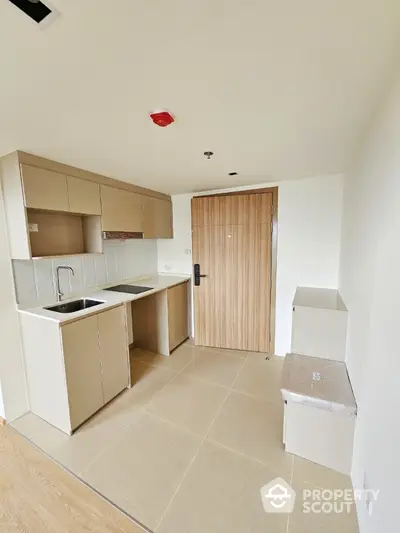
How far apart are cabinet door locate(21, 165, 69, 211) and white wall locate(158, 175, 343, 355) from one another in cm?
188

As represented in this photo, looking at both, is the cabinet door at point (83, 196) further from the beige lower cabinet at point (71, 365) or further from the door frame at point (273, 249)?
the door frame at point (273, 249)

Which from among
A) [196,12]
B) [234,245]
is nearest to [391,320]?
[196,12]

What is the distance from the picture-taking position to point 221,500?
4.45ft

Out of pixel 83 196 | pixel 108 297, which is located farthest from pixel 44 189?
pixel 108 297

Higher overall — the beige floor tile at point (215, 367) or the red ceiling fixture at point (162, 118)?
the red ceiling fixture at point (162, 118)

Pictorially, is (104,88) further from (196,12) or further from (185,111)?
(196,12)

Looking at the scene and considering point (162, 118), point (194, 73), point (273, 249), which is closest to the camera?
point (194, 73)

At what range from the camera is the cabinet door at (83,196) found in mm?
2023

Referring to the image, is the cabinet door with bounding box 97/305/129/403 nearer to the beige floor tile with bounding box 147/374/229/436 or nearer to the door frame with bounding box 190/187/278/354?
the beige floor tile with bounding box 147/374/229/436

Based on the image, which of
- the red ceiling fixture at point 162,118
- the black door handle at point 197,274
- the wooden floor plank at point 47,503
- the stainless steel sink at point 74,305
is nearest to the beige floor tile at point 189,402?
the wooden floor plank at point 47,503

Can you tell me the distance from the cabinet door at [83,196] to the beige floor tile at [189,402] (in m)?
1.88

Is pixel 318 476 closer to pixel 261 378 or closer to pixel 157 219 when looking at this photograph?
pixel 261 378

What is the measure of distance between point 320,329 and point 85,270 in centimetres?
236

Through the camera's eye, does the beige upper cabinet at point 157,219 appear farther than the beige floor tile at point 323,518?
Yes
